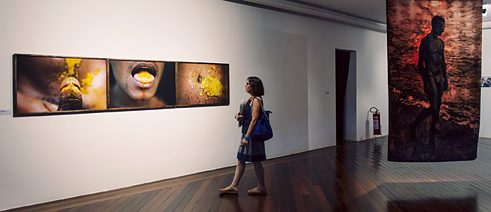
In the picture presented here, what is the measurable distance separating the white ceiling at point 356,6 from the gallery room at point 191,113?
2100 mm

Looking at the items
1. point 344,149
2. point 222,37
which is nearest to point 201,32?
point 222,37

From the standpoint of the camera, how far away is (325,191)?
7.16 metres

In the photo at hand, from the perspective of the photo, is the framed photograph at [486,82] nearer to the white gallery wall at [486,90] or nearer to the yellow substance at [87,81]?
A: the white gallery wall at [486,90]

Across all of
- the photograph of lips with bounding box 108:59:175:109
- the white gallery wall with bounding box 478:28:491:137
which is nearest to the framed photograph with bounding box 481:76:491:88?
the white gallery wall with bounding box 478:28:491:137

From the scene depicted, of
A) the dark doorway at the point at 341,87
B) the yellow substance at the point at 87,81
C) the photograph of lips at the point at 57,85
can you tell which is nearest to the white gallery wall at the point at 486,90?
the dark doorway at the point at 341,87

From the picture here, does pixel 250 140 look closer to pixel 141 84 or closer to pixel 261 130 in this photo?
pixel 261 130

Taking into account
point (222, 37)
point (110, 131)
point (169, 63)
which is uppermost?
point (222, 37)

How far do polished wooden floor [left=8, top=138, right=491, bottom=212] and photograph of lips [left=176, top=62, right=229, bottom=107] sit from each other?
1.54 m

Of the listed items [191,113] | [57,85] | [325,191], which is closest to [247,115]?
[325,191]

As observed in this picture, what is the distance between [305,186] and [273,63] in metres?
4.16

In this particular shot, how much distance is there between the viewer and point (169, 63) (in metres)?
8.30

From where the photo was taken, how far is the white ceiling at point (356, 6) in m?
11.5

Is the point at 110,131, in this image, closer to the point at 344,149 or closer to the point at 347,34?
the point at 344,149

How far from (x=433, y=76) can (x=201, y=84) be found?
4507 millimetres
